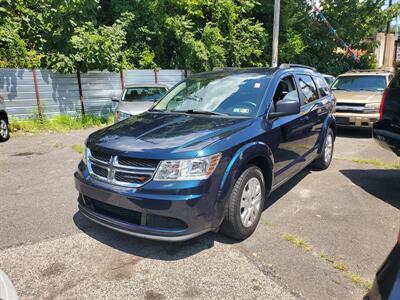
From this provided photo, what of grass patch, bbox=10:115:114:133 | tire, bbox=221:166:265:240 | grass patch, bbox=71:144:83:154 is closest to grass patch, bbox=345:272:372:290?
tire, bbox=221:166:265:240

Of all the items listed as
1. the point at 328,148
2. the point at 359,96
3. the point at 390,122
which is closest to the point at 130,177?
the point at 390,122

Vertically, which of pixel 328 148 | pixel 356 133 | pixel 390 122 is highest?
pixel 390 122

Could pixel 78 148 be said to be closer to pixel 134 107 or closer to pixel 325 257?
pixel 134 107

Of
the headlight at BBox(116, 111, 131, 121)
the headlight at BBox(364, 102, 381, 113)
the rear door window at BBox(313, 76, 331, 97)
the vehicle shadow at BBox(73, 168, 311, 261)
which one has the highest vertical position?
the rear door window at BBox(313, 76, 331, 97)

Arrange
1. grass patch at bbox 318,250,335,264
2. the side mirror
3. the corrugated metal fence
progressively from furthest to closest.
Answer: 1. the corrugated metal fence
2. the side mirror
3. grass patch at bbox 318,250,335,264

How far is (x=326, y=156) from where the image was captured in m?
6.58

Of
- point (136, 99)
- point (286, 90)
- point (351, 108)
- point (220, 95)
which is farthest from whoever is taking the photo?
point (136, 99)

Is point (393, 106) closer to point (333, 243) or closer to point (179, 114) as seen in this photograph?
point (333, 243)

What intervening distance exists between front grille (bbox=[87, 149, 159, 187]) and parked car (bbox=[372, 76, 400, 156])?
161 inches

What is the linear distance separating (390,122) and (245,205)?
3307mm

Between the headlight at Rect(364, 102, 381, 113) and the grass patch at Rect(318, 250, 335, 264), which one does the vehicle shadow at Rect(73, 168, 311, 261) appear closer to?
the grass patch at Rect(318, 250, 335, 264)

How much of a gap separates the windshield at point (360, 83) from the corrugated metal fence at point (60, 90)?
7309 mm

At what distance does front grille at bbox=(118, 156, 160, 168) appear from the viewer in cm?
322

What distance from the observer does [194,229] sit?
10.6 feet
